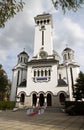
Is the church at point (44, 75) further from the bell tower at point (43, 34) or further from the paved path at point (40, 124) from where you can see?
the paved path at point (40, 124)

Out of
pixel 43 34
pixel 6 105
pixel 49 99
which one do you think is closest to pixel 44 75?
pixel 49 99

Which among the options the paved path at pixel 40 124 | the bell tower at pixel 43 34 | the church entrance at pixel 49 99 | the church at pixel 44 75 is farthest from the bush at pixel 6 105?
the paved path at pixel 40 124

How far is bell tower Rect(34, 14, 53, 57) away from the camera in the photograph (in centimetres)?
4909

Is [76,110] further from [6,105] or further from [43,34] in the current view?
[43,34]

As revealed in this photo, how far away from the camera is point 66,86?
4088cm

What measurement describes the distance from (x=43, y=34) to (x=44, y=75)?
1524 centimetres

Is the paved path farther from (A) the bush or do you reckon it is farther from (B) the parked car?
(A) the bush

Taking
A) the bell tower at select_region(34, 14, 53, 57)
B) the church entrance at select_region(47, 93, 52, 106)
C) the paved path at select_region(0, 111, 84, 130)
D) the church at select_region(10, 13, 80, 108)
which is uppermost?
the bell tower at select_region(34, 14, 53, 57)

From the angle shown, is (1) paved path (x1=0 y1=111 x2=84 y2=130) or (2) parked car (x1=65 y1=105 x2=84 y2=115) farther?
(2) parked car (x1=65 y1=105 x2=84 y2=115)

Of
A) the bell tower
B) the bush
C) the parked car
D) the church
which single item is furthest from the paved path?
the bell tower

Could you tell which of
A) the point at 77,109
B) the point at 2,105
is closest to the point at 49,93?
the point at 2,105

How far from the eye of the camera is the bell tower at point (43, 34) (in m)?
49.1

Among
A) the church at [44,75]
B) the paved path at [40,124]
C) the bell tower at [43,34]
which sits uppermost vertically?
the bell tower at [43,34]

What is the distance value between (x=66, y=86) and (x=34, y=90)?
873cm
